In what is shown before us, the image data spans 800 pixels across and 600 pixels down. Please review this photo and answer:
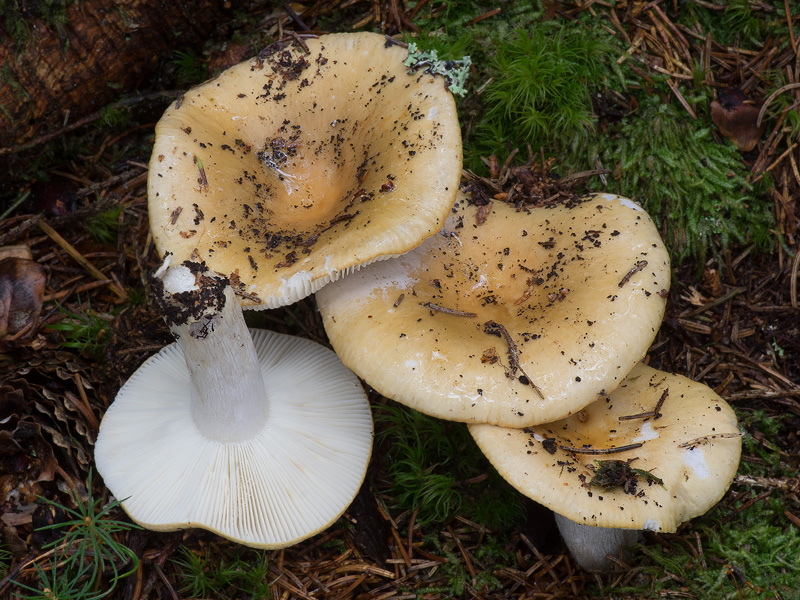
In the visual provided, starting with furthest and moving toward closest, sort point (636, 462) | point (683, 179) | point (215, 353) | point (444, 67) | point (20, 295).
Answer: point (683, 179) → point (20, 295) → point (444, 67) → point (636, 462) → point (215, 353)

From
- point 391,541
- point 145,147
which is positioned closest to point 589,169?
point 391,541

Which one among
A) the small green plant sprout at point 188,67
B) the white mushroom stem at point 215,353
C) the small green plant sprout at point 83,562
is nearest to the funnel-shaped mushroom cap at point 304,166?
the white mushroom stem at point 215,353

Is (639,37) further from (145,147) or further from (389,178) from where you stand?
(145,147)

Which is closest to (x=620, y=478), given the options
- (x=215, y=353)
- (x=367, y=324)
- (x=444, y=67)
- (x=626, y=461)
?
(x=626, y=461)

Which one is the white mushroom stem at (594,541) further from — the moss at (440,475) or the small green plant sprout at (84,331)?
the small green plant sprout at (84,331)

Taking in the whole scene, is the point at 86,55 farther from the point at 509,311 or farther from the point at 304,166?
the point at 509,311
